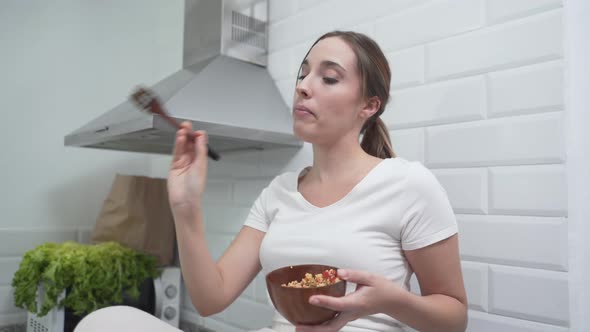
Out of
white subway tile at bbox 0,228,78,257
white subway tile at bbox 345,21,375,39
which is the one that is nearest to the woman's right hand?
white subway tile at bbox 345,21,375,39

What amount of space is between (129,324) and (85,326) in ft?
0.30

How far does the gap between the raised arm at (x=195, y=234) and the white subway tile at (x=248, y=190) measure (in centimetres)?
63

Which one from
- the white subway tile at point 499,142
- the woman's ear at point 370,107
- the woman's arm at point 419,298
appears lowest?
the woman's arm at point 419,298

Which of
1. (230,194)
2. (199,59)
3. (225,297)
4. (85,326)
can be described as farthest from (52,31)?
(225,297)

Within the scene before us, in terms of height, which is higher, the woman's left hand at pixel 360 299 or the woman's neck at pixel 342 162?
the woman's neck at pixel 342 162

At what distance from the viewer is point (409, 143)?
114cm

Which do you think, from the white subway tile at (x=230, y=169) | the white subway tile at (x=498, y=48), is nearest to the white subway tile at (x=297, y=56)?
the white subway tile at (x=230, y=169)

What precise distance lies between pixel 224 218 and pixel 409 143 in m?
0.80

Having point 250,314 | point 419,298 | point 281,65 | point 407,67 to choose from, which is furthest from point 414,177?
point 250,314

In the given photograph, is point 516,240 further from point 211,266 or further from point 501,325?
point 211,266

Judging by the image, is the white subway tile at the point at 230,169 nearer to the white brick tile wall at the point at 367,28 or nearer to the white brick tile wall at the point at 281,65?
the white brick tile wall at the point at 281,65

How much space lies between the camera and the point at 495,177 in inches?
38.2

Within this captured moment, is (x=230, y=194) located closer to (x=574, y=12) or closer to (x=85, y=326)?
(x=85, y=326)

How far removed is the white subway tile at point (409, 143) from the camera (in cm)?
112
